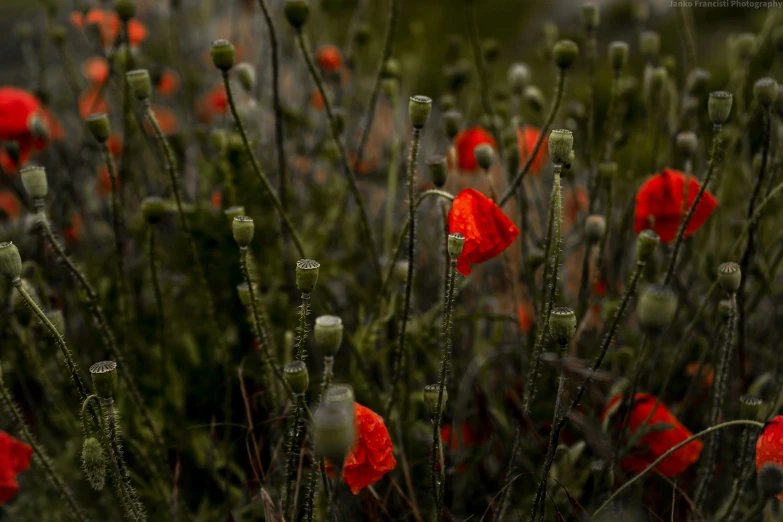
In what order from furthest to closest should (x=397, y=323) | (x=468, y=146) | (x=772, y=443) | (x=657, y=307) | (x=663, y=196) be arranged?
(x=468, y=146) → (x=397, y=323) → (x=663, y=196) → (x=772, y=443) → (x=657, y=307)

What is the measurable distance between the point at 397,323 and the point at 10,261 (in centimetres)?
52

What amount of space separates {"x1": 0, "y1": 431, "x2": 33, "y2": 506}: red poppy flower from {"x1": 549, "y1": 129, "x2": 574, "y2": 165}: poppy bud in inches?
25.9

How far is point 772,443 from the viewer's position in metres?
0.69

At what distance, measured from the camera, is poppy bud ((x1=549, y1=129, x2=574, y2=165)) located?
69 centimetres

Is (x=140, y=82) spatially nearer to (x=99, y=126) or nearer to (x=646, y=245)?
(x=99, y=126)

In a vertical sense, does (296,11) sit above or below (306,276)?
above

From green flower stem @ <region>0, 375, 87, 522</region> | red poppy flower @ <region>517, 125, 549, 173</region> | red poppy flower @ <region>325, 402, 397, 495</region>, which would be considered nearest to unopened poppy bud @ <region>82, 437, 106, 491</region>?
green flower stem @ <region>0, 375, 87, 522</region>

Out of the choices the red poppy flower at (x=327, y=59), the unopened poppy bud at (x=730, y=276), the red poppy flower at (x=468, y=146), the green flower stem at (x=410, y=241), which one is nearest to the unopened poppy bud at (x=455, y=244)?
the green flower stem at (x=410, y=241)

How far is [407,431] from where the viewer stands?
1.02 m

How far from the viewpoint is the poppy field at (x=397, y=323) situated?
735mm

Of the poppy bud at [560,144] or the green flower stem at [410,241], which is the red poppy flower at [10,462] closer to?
the green flower stem at [410,241]

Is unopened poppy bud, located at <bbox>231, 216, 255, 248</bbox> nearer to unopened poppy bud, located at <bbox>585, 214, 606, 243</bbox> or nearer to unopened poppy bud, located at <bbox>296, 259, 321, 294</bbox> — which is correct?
unopened poppy bud, located at <bbox>296, 259, 321, 294</bbox>

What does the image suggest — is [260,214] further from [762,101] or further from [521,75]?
[762,101]

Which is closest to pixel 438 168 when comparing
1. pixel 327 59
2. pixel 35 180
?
pixel 35 180
